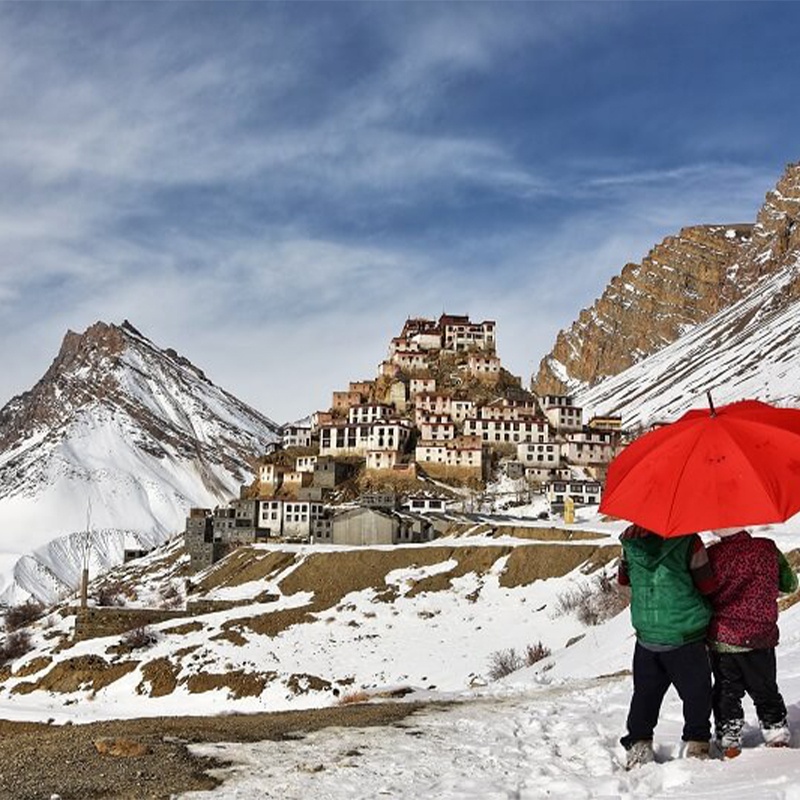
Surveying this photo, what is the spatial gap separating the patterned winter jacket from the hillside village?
258ft

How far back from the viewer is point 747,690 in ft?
28.6

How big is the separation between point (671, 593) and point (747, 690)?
1231 mm

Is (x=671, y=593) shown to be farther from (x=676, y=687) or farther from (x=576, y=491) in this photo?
(x=576, y=491)

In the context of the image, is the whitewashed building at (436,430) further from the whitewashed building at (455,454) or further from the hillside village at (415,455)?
the whitewashed building at (455,454)

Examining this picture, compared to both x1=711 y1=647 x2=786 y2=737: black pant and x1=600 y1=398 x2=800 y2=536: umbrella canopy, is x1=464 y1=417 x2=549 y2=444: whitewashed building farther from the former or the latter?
x1=600 y1=398 x2=800 y2=536: umbrella canopy

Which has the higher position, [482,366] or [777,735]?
[482,366]

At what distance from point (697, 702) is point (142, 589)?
312 feet

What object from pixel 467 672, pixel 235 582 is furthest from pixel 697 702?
pixel 235 582

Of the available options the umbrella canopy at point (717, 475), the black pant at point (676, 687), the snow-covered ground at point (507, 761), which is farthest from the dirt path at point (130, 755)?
the umbrella canopy at point (717, 475)

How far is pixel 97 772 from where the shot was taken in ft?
28.6

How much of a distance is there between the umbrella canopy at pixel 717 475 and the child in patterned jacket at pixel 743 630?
72cm

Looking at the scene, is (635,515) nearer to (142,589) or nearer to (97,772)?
(97,772)

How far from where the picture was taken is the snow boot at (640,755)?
28.7 ft

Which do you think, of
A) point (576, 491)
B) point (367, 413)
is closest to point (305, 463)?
point (367, 413)
